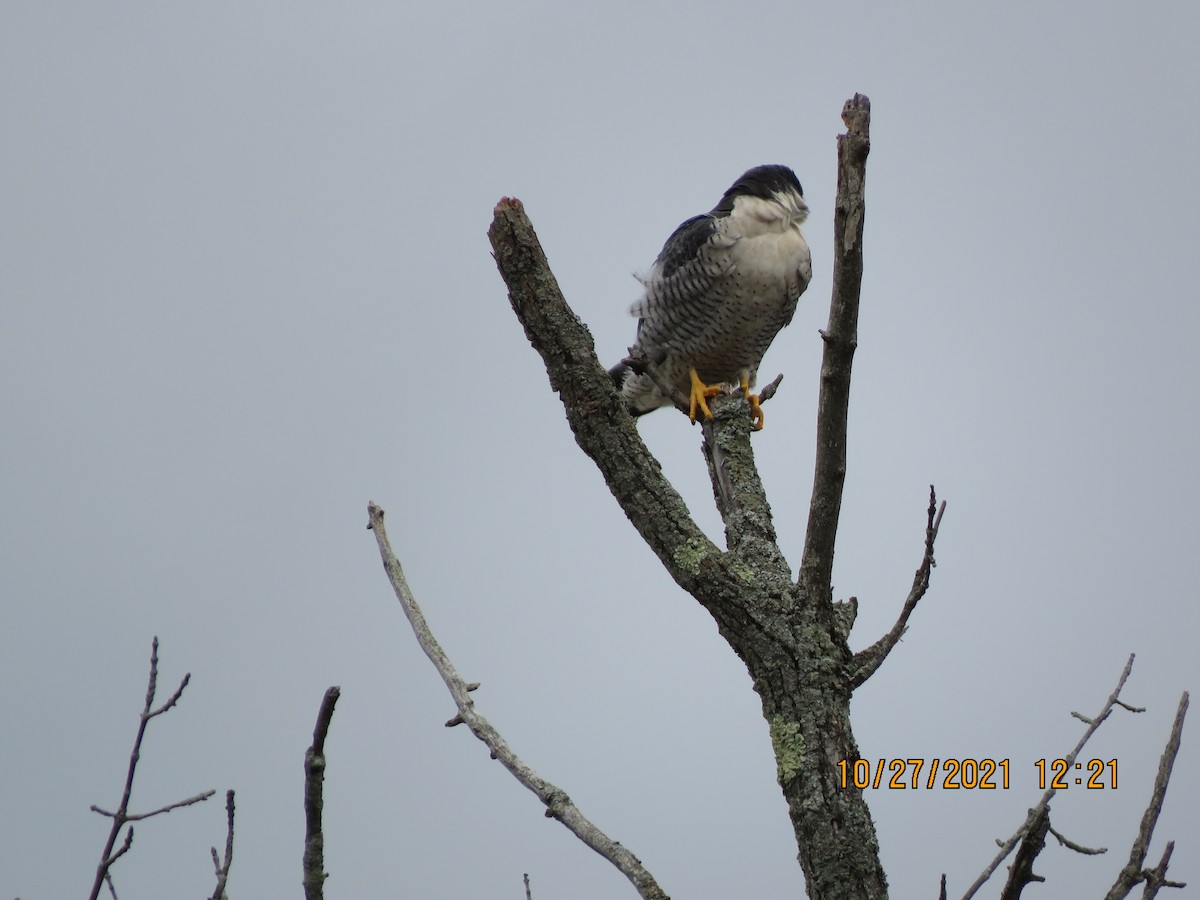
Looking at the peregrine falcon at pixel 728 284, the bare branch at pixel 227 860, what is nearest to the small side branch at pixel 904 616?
the bare branch at pixel 227 860

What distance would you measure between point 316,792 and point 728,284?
15.1ft

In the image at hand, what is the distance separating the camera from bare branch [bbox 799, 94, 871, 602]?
2848mm

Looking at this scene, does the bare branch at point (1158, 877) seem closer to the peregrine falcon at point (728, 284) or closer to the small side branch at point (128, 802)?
the small side branch at point (128, 802)

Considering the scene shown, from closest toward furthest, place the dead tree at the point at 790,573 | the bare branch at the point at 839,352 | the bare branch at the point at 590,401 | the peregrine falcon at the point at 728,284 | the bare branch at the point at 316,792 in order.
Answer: the bare branch at the point at 316,792 < the bare branch at the point at 839,352 < the dead tree at the point at 790,573 < the bare branch at the point at 590,401 < the peregrine falcon at the point at 728,284

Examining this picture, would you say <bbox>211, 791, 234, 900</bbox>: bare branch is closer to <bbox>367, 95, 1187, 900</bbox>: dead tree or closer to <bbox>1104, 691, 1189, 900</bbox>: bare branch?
<bbox>367, 95, 1187, 900</bbox>: dead tree

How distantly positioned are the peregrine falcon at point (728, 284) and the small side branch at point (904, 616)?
8.36ft

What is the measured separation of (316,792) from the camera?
183 cm

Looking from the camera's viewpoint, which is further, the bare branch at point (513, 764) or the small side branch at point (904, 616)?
the small side branch at point (904, 616)

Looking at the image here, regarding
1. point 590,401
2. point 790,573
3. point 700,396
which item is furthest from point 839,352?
point 700,396

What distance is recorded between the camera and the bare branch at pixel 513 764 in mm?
2553

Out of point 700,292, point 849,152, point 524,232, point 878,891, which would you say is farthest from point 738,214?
point 878,891

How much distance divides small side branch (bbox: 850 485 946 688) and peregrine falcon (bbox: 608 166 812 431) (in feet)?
8.36

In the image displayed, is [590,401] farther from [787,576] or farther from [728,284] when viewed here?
[728,284]

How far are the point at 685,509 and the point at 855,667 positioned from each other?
66cm
